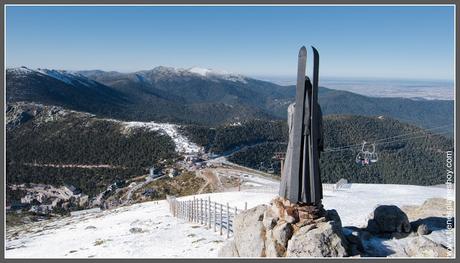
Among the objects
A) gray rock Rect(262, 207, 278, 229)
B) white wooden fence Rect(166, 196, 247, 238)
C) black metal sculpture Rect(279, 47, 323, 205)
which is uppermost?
black metal sculpture Rect(279, 47, 323, 205)

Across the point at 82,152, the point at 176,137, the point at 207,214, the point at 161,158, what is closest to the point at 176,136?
the point at 176,137

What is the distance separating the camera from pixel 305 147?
15.4 meters

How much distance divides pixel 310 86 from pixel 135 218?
22.2 metres

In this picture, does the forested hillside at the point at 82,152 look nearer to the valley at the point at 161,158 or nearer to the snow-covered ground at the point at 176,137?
the valley at the point at 161,158

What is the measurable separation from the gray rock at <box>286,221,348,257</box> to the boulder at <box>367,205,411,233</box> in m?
3.14

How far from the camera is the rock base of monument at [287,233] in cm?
1393

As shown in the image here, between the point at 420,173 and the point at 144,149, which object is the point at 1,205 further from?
the point at 420,173

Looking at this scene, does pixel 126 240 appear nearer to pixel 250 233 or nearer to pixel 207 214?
pixel 207 214

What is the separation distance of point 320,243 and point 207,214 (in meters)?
13.4

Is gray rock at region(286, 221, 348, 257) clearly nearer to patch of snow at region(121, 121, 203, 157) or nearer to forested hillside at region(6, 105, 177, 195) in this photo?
forested hillside at region(6, 105, 177, 195)

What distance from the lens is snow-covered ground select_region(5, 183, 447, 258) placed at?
21672 millimetres

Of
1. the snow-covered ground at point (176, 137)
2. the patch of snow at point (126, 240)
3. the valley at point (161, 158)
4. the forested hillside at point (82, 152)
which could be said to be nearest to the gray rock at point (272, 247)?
the patch of snow at point (126, 240)

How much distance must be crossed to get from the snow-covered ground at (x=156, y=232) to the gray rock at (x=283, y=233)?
4827 mm

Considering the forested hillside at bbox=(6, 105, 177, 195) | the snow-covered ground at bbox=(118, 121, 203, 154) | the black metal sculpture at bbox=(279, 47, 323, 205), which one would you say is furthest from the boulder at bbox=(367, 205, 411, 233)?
the snow-covered ground at bbox=(118, 121, 203, 154)
